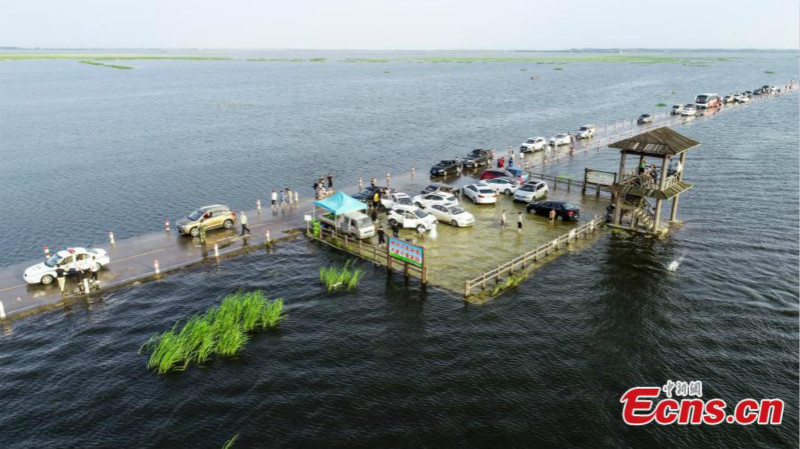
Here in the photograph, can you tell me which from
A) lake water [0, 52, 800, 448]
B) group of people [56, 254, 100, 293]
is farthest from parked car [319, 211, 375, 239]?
group of people [56, 254, 100, 293]

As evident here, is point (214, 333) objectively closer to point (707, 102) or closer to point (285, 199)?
point (285, 199)

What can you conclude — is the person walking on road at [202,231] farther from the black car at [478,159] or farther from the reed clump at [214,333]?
the black car at [478,159]

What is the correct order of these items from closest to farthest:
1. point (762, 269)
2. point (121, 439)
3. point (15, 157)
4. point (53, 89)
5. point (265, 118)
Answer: point (121, 439) → point (762, 269) → point (15, 157) → point (265, 118) → point (53, 89)

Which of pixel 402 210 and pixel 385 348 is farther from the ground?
pixel 402 210

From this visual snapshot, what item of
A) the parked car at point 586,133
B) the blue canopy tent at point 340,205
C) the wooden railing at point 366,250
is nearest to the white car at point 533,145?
the parked car at point 586,133

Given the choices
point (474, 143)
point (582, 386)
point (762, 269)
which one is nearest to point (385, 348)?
point (582, 386)

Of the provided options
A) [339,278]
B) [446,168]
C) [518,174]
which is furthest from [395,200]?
[518,174]

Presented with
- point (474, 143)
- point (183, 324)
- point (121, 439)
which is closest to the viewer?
point (121, 439)

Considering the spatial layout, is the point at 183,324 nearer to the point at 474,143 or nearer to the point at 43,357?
the point at 43,357
